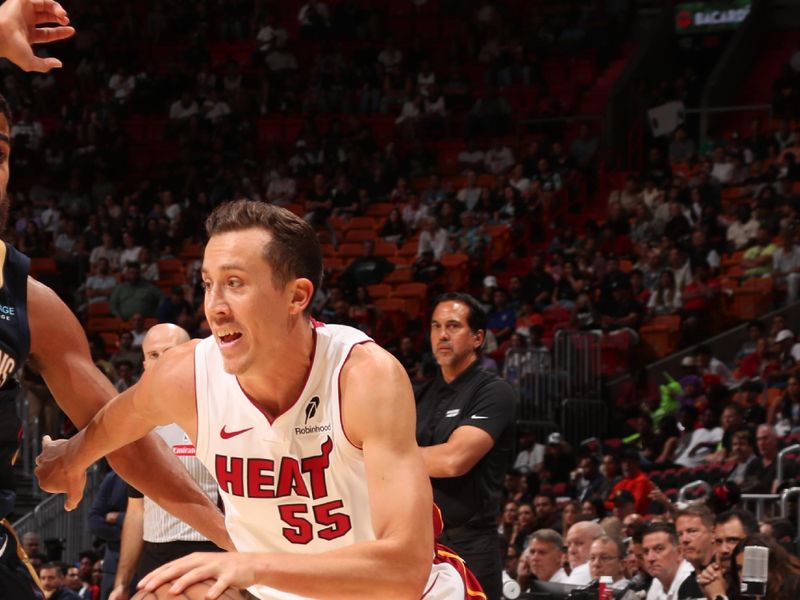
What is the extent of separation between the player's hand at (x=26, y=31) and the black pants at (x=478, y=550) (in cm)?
355

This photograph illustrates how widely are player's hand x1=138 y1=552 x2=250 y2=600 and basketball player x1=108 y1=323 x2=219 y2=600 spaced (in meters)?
3.51

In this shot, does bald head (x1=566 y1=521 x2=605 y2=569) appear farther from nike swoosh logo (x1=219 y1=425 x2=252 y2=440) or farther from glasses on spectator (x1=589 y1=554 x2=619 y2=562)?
nike swoosh logo (x1=219 y1=425 x2=252 y2=440)

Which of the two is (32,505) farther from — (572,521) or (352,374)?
(352,374)

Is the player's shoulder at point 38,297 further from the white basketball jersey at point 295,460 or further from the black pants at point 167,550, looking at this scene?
the black pants at point 167,550

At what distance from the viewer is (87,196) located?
2173cm

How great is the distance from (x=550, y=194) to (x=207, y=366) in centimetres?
1588

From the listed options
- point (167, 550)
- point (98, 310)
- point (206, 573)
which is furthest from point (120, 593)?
point (98, 310)

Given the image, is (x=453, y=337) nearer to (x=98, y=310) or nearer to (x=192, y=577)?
(x=192, y=577)

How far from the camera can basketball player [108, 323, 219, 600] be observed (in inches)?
253

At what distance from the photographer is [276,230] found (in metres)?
3.43

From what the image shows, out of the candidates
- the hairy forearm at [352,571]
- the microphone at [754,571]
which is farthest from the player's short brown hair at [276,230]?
the microphone at [754,571]

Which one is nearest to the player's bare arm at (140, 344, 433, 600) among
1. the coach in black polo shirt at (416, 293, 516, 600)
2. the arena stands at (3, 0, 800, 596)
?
the coach in black polo shirt at (416, 293, 516, 600)

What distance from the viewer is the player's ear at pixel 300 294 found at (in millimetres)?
3471

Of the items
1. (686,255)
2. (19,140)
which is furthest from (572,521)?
(19,140)
